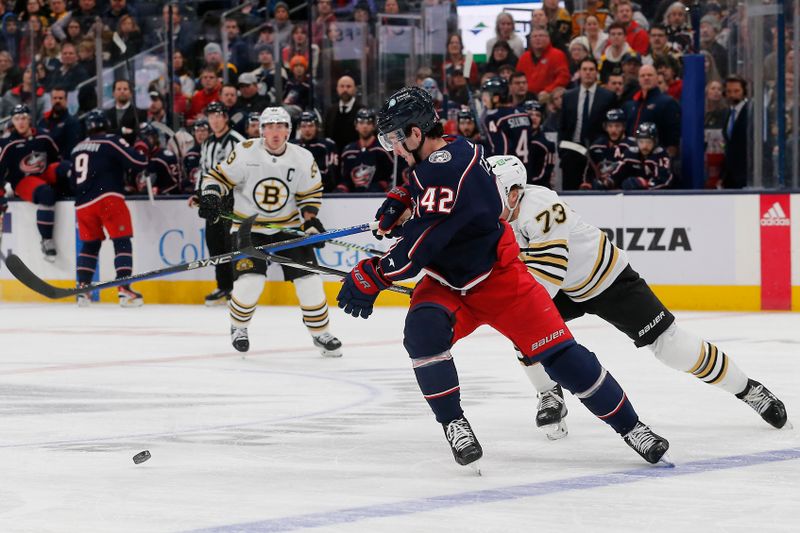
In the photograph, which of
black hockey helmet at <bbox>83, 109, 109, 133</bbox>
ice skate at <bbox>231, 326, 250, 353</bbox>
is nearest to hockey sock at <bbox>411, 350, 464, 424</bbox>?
ice skate at <bbox>231, 326, 250, 353</bbox>

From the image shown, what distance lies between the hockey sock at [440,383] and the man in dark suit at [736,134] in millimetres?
6225

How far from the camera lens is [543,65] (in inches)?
417

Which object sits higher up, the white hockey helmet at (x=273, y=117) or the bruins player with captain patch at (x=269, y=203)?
the white hockey helmet at (x=273, y=117)

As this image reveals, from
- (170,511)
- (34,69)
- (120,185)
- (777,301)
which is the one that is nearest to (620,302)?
(170,511)

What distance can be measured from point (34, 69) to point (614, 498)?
32.0ft

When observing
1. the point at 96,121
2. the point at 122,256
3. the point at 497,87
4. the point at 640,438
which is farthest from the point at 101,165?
the point at 640,438

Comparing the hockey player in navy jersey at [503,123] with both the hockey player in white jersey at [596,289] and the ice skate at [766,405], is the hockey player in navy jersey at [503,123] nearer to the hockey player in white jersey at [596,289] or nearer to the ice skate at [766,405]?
the hockey player in white jersey at [596,289]

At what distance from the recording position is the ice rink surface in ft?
10.9

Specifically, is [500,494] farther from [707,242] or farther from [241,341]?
[707,242]

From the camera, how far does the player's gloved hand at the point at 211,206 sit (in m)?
7.44

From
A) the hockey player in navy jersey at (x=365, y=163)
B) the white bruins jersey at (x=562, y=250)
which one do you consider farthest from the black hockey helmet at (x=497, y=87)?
the white bruins jersey at (x=562, y=250)

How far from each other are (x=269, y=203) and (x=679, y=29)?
4.23m

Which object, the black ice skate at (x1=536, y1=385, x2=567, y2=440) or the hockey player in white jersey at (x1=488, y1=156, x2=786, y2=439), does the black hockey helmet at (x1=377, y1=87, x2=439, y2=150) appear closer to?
the hockey player in white jersey at (x1=488, y1=156, x2=786, y2=439)

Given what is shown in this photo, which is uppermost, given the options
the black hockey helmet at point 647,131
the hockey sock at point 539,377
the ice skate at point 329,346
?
the black hockey helmet at point 647,131
